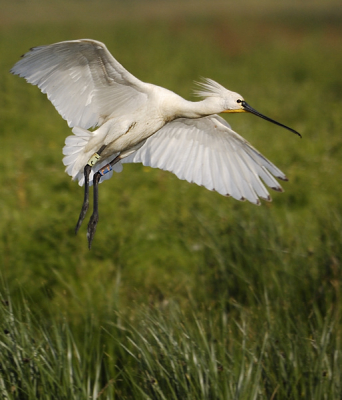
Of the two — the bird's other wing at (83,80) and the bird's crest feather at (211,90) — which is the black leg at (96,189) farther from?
the bird's crest feather at (211,90)

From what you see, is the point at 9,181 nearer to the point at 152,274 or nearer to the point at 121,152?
the point at 152,274

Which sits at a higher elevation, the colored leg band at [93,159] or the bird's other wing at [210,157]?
the colored leg band at [93,159]

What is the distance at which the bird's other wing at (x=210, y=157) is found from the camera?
11.9 feet

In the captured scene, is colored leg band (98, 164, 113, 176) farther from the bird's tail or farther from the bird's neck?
the bird's neck

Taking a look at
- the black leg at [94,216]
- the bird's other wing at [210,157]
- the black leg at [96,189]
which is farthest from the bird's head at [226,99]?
the black leg at [94,216]

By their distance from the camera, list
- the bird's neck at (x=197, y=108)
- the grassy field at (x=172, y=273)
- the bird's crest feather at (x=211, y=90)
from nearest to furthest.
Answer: the grassy field at (x=172, y=273) < the bird's neck at (x=197, y=108) < the bird's crest feather at (x=211, y=90)

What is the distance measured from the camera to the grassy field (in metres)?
3.21

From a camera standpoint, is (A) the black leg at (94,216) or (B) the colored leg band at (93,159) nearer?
(A) the black leg at (94,216)

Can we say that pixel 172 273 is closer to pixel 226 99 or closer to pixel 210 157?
pixel 210 157

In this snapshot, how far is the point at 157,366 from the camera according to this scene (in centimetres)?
324

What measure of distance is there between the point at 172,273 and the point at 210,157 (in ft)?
5.86

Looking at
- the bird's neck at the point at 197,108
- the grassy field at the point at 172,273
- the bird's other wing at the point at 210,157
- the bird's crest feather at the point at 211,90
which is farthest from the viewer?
the bird's other wing at the point at 210,157

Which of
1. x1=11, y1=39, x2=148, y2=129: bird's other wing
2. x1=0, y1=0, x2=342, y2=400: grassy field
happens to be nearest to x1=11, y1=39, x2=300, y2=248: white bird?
x1=11, y1=39, x2=148, y2=129: bird's other wing

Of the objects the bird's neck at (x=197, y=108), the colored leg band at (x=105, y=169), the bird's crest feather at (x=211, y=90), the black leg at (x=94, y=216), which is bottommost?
the black leg at (x=94, y=216)
